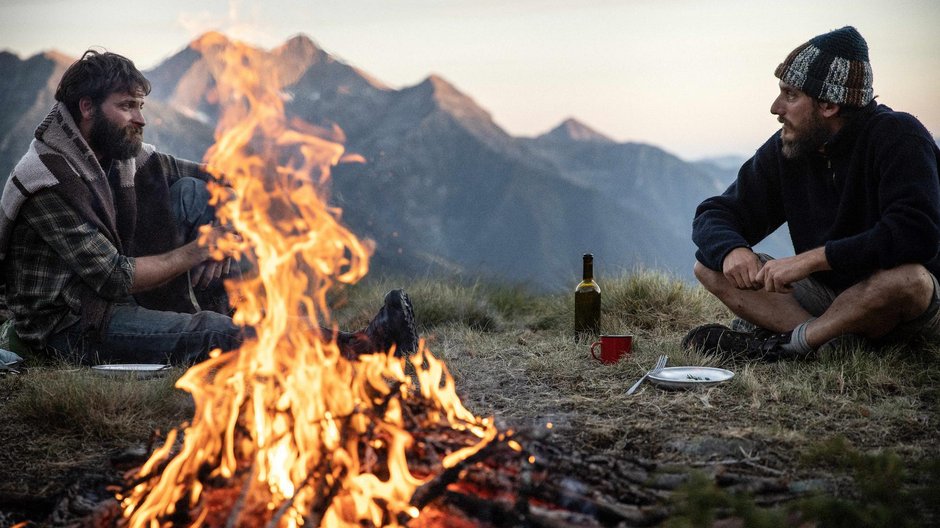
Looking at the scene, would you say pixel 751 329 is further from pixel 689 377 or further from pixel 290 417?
pixel 290 417

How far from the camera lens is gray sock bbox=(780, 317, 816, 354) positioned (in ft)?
14.1

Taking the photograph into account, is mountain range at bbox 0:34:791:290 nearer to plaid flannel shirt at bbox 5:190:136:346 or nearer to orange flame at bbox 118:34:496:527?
plaid flannel shirt at bbox 5:190:136:346

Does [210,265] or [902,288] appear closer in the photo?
[902,288]

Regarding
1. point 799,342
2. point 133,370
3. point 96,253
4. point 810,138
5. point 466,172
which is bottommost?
point 133,370

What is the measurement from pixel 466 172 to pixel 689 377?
3057 inches

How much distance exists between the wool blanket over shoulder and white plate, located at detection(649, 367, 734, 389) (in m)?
2.98

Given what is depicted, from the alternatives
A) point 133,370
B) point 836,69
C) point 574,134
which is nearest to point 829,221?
point 836,69

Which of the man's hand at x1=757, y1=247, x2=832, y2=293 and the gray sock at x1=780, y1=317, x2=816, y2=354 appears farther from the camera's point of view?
the gray sock at x1=780, y1=317, x2=816, y2=354

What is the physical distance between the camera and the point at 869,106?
167 inches

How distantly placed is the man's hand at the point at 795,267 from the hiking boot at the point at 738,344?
0.47 meters

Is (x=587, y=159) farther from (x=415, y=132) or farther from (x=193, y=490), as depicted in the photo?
(x=193, y=490)

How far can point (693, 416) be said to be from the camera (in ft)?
11.2

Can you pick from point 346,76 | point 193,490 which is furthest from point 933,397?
point 346,76

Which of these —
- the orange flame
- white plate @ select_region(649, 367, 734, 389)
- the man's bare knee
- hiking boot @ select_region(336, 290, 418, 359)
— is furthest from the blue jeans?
the man's bare knee
